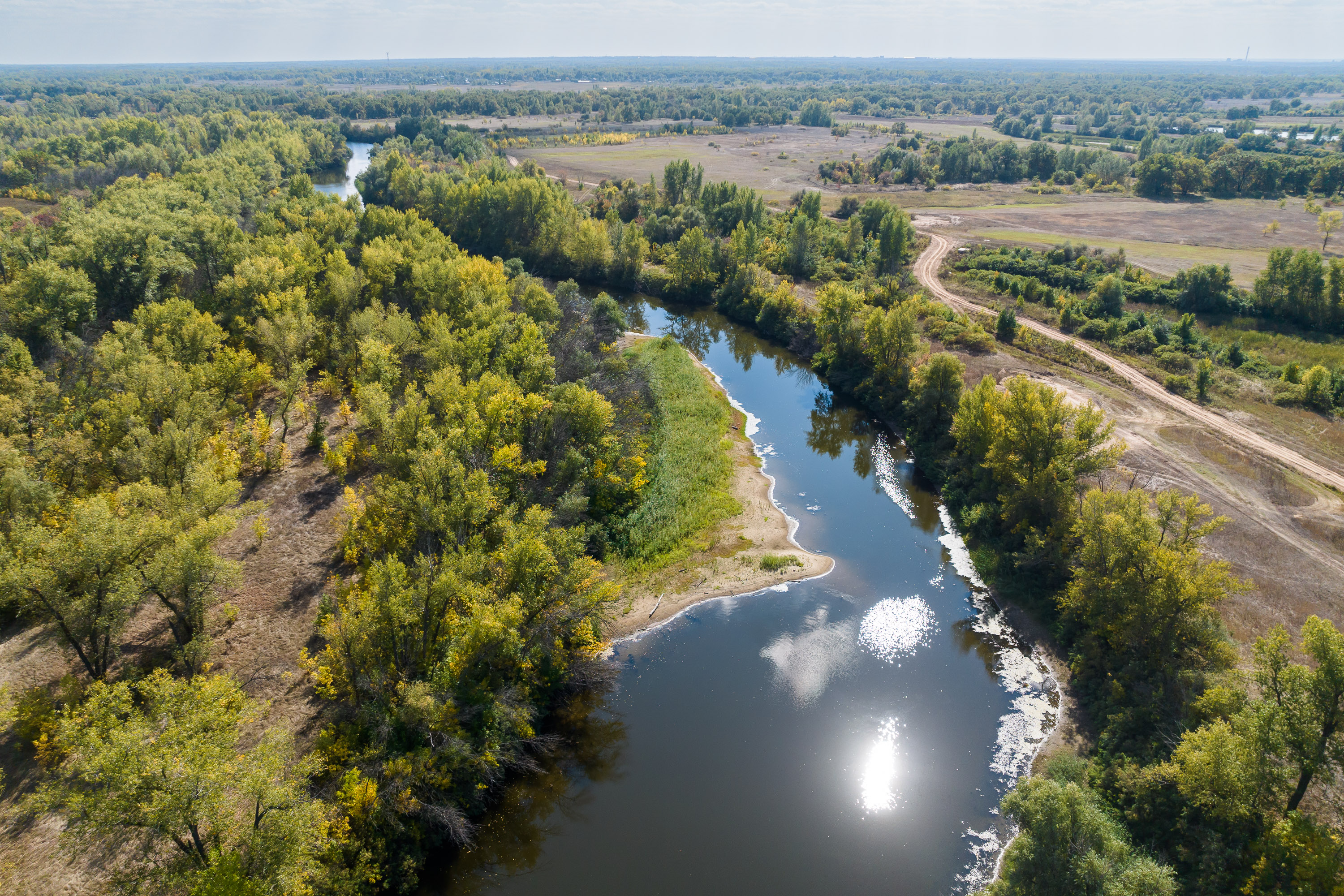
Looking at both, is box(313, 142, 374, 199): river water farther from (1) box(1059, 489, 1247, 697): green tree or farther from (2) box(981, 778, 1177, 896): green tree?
(2) box(981, 778, 1177, 896): green tree

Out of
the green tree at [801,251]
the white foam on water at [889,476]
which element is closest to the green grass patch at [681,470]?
the white foam on water at [889,476]

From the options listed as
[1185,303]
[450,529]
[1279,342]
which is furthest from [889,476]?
[1185,303]

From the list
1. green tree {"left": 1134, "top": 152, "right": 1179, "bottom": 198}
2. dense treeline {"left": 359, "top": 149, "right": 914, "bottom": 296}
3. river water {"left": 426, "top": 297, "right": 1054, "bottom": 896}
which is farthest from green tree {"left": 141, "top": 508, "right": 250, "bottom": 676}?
green tree {"left": 1134, "top": 152, "right": 1179, "bottom": 198}

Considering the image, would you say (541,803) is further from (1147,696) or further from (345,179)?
(345,179)

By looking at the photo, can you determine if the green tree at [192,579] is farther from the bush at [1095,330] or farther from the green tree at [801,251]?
the bush at [1095,330]

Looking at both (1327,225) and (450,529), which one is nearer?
(450,529)

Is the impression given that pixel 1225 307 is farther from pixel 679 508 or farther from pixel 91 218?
pixel 91 218

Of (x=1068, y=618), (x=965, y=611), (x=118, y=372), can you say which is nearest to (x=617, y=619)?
(x=965, y=611)
